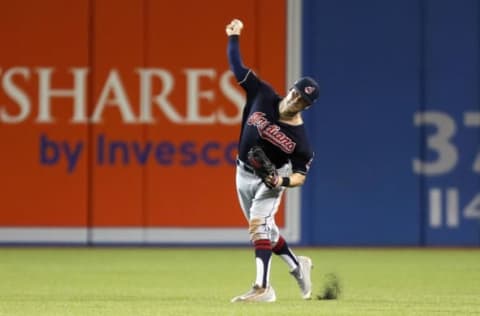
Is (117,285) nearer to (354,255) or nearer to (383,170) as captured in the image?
(354,255)

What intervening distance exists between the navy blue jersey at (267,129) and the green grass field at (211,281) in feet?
3.22

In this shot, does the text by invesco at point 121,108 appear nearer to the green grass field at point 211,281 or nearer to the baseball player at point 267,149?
the green grass field at point 211,281

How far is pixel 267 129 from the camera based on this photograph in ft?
30.7

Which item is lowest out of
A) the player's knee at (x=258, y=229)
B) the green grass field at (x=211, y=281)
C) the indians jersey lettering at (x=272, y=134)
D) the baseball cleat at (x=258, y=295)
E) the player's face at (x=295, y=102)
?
the green grass field at (x=211, y=281)

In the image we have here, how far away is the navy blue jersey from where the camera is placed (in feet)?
30.7

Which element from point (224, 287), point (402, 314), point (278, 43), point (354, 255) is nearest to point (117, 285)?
point (224, 287)

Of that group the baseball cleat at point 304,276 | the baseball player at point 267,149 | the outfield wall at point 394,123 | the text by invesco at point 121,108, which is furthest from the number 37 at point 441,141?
the baseball player at point 267,149

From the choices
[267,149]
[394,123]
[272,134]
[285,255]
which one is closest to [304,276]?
[285,255]

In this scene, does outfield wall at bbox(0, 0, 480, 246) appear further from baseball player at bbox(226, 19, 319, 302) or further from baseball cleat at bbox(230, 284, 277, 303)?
baseball cleat at bbox(230, 284, 277, 303)

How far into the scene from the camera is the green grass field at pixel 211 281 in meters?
8.92

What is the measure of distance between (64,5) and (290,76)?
2.72m

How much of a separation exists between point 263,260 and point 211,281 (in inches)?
104

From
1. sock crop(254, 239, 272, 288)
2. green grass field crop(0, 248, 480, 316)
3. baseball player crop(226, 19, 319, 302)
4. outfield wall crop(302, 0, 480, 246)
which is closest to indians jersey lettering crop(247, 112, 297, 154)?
baseball player crop(226, 19, 319, 302)

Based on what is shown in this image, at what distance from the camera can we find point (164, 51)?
16.3 m
